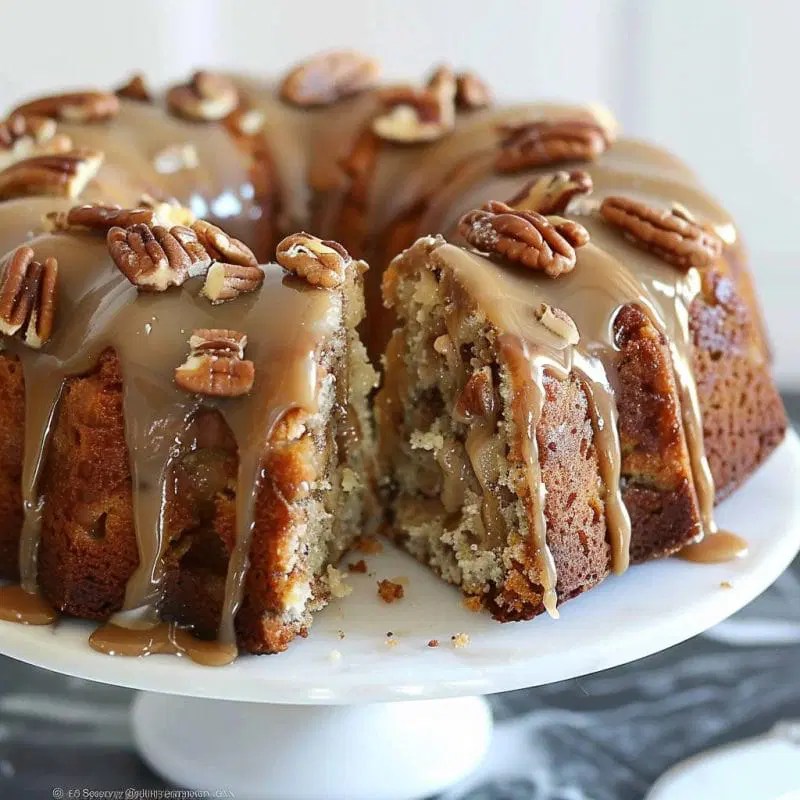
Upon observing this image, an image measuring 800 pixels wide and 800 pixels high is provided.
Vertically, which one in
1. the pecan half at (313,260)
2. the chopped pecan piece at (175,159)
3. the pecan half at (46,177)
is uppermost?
the pecan half at (313,260)

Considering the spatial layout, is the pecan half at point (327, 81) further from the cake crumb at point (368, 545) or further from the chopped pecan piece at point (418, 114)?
the cake crumb at point (368, 545)

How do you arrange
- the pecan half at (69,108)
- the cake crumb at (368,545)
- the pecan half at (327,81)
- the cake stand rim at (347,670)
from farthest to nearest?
the pecan half at (327,81) < the pecan half at (69,108) < the cake crumb at (368,545) < the cake stand rim at (347,670)

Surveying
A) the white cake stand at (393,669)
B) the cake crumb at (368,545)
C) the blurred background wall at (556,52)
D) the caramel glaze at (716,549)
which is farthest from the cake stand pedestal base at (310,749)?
the blurred background wall at (556,52)

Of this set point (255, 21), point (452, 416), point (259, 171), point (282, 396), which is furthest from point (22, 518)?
point (255, 21)

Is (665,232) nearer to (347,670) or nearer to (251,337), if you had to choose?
(251,337)

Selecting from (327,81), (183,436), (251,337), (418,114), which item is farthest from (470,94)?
(183,436)

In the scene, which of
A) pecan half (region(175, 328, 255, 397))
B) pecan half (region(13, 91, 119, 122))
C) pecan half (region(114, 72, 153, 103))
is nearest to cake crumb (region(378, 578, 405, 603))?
pecan half (region(175, 328, 255, 397))

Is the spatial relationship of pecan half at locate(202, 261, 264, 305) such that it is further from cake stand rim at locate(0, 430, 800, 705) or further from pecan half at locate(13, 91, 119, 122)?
pecan half at locate(13, 91, 119, 122)
